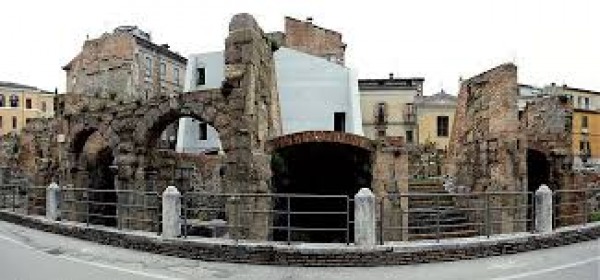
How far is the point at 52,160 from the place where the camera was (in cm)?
1911

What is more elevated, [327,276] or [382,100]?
[382,100]

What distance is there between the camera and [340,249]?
9.73 m

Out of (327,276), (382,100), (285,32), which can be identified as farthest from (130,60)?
(327,276)

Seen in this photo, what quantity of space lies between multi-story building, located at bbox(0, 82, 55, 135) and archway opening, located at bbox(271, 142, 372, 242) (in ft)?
163

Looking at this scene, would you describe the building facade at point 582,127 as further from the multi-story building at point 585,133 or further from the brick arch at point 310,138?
the brick arch at point 310,138

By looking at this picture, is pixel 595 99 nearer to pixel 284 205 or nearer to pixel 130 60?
pixel 130 60

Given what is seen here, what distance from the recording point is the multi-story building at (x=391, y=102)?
49.0 m

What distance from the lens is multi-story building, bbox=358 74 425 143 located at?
48969 millimetres

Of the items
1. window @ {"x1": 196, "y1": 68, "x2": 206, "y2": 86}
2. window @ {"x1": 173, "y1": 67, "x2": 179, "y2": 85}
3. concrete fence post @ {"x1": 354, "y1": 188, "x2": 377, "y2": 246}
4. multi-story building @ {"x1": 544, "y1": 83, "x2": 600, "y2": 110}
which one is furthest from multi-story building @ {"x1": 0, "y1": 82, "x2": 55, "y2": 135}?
multi-story building @ {"x1": 544, "y1": 83, "x2": 600, "y2": 110}

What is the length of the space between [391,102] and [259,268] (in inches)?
1617

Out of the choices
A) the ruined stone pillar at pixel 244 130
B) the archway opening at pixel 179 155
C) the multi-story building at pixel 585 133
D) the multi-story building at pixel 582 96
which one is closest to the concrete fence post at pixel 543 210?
the ruined stone pillar at pixel 244 130

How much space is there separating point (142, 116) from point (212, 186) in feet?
45.1

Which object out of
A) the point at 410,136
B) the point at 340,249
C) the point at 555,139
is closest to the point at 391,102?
the point at 410,136

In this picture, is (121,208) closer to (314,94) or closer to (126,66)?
(314,94)
